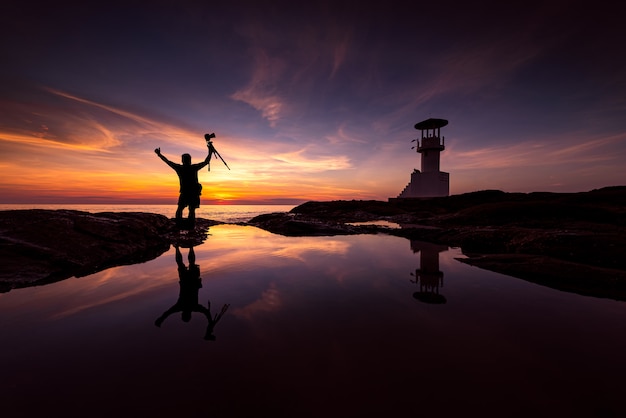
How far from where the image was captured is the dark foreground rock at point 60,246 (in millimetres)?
5218

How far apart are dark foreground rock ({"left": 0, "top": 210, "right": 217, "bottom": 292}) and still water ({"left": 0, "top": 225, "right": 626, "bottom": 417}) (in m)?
0.95

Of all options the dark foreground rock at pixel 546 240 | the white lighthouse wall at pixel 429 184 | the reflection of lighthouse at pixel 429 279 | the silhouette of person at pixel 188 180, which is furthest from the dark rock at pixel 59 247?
the white lighthouse wall at pixel 429 184

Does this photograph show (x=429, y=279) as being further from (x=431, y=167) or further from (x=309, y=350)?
(x=431, y=167)

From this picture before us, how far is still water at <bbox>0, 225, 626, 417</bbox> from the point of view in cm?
203

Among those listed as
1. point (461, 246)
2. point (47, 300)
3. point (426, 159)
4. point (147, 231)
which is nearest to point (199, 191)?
point (147, 231)

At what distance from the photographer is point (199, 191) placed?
11.3 metres

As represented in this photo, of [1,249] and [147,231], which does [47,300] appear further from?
[147,231]

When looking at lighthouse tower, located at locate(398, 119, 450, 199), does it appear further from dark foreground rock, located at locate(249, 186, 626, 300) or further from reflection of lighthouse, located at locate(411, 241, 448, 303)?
reflection of lighthouse, located at locate(411, 241, 448, 303)

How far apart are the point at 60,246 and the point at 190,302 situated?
4.91 meters

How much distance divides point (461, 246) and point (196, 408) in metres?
10.6

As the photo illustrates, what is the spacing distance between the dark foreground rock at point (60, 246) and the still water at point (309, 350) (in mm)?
948

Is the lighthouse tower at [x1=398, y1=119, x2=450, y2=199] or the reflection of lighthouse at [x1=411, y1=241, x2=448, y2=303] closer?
the reflection of lighthouse at [x1=411, y1=241, x2=448, y2=303]

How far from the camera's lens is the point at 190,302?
13.9 feet

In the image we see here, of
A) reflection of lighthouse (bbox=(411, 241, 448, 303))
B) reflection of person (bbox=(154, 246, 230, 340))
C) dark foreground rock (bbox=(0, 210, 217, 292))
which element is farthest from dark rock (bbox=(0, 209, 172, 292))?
reflection of lighthouse (bbox=(411, 241, 448, 303))
